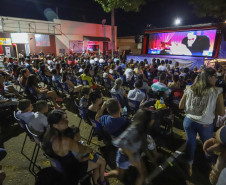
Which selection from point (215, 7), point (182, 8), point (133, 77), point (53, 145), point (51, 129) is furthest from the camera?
point (182, 8)

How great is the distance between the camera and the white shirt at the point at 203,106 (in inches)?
80.3

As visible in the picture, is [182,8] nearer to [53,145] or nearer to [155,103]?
[155,103]

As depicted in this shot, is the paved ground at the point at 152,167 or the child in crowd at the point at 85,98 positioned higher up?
the child in crowd at the point at 85,98

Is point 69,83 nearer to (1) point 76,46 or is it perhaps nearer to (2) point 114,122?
(2) point 114,122

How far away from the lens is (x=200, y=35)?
1479 centimetres

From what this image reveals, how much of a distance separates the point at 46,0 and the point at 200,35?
22.4 meters

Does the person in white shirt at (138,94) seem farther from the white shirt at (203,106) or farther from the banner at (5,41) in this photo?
the banner at (5,41)

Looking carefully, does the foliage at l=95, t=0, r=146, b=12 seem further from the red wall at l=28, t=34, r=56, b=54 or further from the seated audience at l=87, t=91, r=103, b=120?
the seated audience at l=87, t=91, r=103, b=120

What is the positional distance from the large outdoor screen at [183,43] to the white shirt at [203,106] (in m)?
15.2

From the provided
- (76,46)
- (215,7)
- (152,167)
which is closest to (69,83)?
(152,167)

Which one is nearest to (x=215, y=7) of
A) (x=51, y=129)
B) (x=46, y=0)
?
(x=51, y=129)

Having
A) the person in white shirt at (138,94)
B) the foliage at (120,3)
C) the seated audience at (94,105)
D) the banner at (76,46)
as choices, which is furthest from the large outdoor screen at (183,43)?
the seated audience at (94,105)

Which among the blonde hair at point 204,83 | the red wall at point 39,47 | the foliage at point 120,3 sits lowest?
the blonde hair at point 204,83

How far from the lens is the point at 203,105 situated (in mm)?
2096
